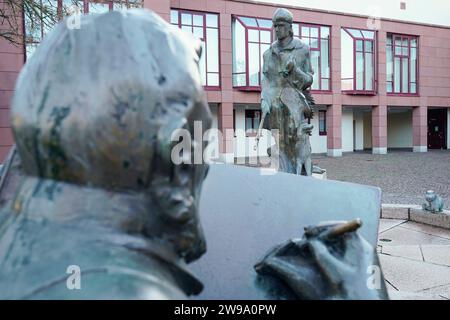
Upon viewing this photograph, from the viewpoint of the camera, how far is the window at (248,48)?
1808 centimetres

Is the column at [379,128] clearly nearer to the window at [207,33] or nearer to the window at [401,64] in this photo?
the window at [401,64]

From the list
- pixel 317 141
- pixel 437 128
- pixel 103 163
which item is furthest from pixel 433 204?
pixel 437 128

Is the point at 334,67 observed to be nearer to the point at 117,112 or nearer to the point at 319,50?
the point at 319,50

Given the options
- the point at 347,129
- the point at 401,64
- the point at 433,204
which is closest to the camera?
the point at 433,204

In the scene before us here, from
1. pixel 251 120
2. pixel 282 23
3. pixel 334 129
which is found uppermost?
pixel 282 23

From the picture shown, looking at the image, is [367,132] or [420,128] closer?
[420,128]

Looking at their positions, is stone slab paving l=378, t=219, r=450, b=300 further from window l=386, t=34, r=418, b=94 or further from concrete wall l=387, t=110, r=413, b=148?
concrete wall l=387, t=110, r=413, b=148

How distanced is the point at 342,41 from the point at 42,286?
838 inches

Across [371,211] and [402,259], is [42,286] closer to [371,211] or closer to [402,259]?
[371,211]

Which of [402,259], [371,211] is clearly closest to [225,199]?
[371,211]

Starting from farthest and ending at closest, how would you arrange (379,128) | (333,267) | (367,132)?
(367,132) < (379,128) < (333,267)

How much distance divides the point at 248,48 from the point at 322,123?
688 centimetres

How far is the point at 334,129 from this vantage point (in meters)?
20.7

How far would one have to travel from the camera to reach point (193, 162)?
2.78 feet
